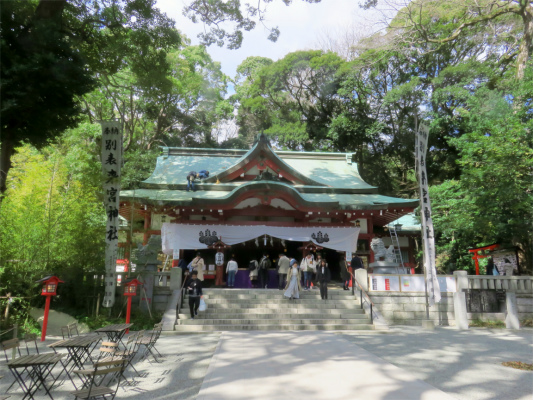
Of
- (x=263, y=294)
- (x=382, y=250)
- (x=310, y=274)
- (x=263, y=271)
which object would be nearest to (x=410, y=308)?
(x=382, y=250)

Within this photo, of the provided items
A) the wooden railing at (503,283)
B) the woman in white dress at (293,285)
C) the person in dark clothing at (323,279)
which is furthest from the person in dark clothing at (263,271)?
the wooden railing at (503,283)

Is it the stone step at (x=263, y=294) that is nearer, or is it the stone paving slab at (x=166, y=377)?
the stone paving slab at (x=166, y=377)

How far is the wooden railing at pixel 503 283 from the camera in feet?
37.3

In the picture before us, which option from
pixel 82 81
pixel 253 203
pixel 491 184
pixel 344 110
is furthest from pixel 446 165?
pixel 82 81

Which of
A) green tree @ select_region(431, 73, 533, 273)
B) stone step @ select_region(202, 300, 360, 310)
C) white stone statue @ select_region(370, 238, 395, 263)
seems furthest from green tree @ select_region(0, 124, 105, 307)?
green tree @ select_region(431, 73, 533, 273)

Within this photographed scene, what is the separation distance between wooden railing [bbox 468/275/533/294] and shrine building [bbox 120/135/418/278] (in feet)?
11.1

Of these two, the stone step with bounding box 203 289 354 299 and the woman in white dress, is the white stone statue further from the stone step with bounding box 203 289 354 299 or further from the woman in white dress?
the woman in white dress

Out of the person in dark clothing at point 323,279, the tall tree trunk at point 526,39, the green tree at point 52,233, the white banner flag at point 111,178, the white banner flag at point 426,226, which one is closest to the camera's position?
the white banner flag at point 111,178

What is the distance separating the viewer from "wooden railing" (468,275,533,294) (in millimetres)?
11367

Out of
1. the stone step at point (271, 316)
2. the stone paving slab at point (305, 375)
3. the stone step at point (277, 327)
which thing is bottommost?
the stone step at point (277, 327)

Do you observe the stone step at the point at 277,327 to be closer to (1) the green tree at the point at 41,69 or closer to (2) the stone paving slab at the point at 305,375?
(2) the stone paving slab at the point at 305,375

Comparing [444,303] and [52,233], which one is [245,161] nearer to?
[52,233]

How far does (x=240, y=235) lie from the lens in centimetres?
1322

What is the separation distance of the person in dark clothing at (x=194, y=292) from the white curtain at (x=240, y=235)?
3.31m
